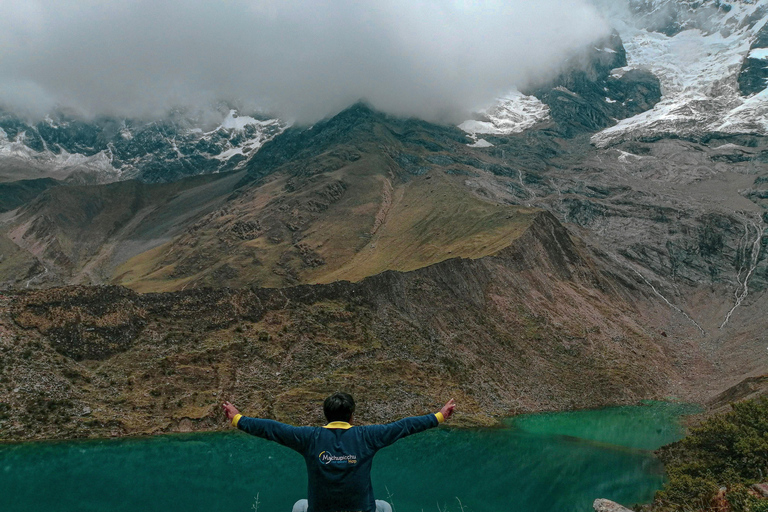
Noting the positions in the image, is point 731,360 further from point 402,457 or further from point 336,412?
point 336,412

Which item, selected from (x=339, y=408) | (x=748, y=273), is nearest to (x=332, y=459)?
(x=339, y=408)

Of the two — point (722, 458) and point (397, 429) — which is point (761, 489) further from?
point (722, 458)

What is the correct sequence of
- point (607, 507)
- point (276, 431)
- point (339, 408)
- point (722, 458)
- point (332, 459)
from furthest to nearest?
point (722, 458)
point (607, 507)
point (339, 408)
point (276, 431)
point (332, 459)

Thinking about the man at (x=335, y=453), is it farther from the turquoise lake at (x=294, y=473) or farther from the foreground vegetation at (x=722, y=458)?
the turquoise lake at (x=294, y=473)

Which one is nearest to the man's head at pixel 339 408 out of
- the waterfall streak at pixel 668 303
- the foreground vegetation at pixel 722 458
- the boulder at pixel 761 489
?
the boulder at pixel 761 489

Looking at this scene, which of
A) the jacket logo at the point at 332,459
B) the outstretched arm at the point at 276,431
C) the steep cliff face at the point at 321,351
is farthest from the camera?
the steep cliff face at the point at 321,351

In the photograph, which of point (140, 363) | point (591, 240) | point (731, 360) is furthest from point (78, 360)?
point (591, 240)
